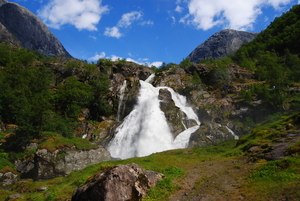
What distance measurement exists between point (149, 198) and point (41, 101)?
27.8m

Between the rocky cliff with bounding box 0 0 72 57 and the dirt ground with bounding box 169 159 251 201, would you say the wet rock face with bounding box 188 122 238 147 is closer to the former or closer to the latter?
the dirt ground with bounding box 169 159 251 201

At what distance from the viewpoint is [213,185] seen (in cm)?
1049

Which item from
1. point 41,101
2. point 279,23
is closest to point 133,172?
point 41,101

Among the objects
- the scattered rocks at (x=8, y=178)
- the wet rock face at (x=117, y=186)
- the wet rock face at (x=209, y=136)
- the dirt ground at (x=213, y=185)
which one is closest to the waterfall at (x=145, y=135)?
the wet rock face at (x=209, y=136)

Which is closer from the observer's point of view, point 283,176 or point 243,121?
point 283,176

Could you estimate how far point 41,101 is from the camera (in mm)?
30625

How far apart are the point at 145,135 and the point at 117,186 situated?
1147 inches

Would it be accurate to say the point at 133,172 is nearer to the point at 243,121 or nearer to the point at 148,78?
the point at 243,121

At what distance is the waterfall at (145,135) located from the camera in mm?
35000

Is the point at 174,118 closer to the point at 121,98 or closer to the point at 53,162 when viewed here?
the point at 121,98

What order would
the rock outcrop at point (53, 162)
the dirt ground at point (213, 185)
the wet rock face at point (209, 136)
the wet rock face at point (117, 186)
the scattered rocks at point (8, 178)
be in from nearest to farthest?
the wet rock face at point (117, 186)
the dirt ground at point (213, 185)
the scattered rocks at point (8, 178)
the rock outcrop at point (53, 162)
the wet rock face at point (209, 136)

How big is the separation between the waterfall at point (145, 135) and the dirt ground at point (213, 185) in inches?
834

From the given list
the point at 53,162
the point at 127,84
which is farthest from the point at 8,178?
the point at 127,84

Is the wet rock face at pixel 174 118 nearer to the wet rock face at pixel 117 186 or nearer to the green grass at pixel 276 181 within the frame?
the green grass at pixel 276 181
